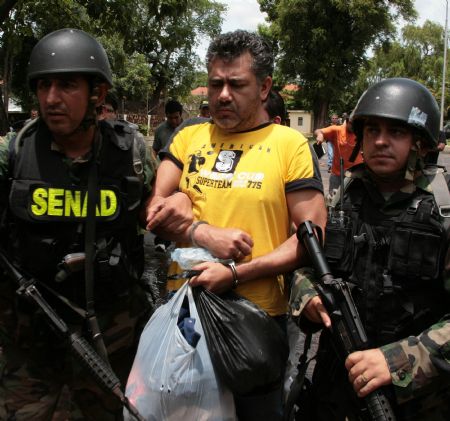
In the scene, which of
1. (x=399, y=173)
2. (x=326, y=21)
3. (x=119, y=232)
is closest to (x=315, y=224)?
(x=399, y=173)

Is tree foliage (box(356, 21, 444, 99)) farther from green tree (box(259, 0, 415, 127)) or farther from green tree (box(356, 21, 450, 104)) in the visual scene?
green tree (box(259, 0, 415, 127))

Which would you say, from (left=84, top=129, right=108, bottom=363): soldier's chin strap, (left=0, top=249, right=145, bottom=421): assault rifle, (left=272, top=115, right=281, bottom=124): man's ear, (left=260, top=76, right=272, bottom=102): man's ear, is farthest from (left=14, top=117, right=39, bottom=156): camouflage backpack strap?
(left=272, top=115, right=281, bottom=124): man's ear

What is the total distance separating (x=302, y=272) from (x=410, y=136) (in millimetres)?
668

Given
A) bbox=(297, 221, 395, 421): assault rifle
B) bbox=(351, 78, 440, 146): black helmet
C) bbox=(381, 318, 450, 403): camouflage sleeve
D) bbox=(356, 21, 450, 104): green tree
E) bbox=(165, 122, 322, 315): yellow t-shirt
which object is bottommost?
bbox=(381, 318, 450, 403): camouflage sleeve

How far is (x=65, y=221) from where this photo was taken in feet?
7.20

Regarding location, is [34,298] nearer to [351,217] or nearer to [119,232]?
[119,232]

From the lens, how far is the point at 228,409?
183 centimetres

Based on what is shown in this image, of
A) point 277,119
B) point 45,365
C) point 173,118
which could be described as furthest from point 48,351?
point 173,118

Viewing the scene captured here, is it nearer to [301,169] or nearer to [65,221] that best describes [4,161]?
[65,221]

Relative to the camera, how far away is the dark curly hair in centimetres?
205

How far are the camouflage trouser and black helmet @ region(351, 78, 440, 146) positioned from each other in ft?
4.53

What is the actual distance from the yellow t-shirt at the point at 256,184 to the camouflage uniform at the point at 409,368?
0.54 ft

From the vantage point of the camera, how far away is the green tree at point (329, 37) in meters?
34.2

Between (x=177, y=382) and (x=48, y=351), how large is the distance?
0.86 metres
